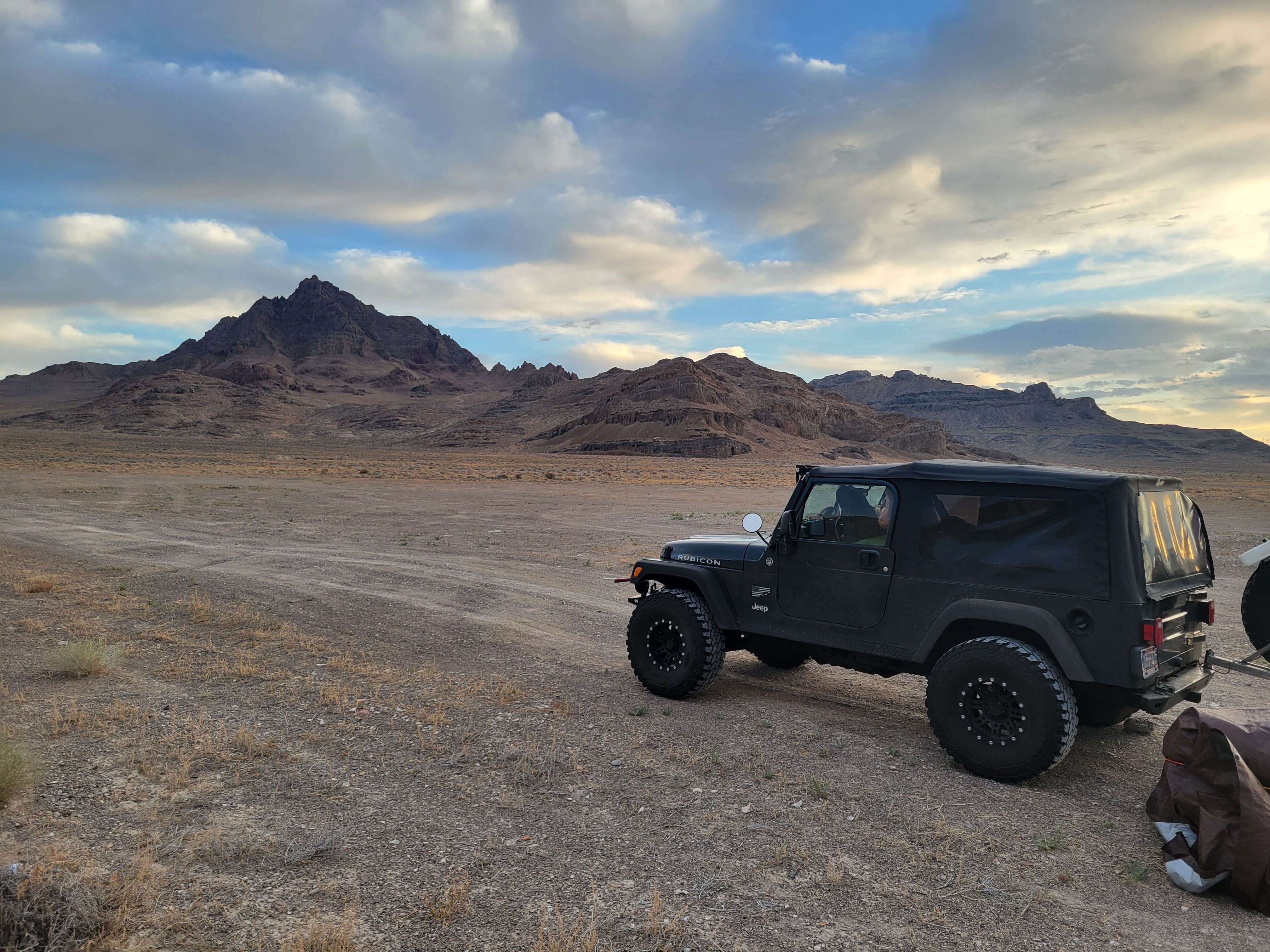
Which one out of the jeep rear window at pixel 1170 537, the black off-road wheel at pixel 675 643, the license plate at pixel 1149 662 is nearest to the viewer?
the license plate at pixel 1149 662

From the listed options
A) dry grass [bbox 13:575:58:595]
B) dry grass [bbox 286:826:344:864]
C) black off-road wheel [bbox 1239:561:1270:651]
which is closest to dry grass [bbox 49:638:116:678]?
dry grass [bbox 286:826:344:864]

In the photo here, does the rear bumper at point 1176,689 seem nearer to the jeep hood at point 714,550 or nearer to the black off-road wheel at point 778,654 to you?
the black off-road wheel at point 778,654

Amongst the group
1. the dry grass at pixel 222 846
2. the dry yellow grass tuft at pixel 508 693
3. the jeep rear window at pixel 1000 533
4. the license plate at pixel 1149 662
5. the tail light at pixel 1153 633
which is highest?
the jeep rear window at pixel 1000 533

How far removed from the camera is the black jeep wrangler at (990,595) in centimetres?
494

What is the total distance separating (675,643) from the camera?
7.00 m

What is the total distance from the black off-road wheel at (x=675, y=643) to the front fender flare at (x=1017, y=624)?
181 centimetres

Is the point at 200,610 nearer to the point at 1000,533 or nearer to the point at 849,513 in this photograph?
the point at 849,513

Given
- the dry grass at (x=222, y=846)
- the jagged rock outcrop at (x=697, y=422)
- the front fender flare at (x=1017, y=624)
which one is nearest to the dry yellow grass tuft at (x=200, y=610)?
the dry grass at (x=222, y=846)

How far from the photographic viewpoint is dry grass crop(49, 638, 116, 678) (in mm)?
7266

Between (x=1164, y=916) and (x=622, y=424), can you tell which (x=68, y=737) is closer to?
(x=1164, y=916)

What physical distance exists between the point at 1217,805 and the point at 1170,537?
2.07 meters

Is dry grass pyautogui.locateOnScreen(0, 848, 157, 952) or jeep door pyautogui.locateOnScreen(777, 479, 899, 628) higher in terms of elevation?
jeep door pyautogui.locateOnScreen(777, 479, 899, 628)

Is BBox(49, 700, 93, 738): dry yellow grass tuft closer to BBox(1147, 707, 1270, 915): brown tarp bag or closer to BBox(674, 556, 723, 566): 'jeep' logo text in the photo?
BBox(674, 556, 723, 566): 'jeep' logo text

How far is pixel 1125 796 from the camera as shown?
5.09 m
